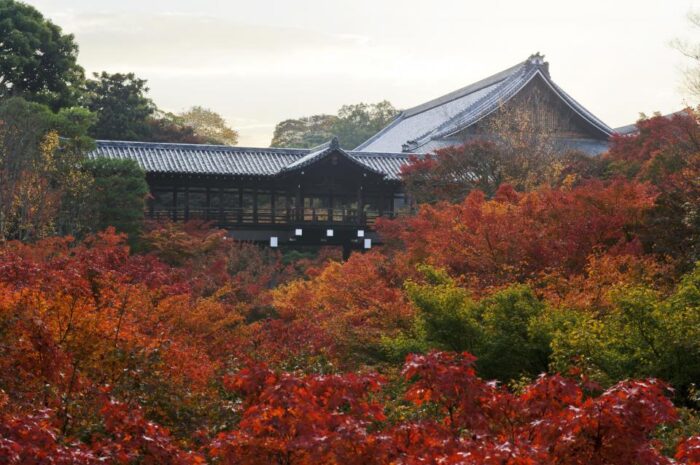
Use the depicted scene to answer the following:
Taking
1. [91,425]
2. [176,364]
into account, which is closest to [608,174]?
[176,364]

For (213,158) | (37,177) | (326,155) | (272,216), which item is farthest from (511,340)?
(213,158)

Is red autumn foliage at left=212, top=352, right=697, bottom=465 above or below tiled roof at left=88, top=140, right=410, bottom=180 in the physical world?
below

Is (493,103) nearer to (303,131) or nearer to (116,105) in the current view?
(116,105)

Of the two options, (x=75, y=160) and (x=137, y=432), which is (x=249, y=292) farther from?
(x=137, y=432)

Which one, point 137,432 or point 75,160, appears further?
point 75,160

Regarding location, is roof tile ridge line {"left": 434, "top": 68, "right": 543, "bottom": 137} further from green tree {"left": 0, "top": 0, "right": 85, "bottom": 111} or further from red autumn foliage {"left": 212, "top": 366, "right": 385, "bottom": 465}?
red autumn foliage {"left": 212, "top": 366, "right": 385, "bottom": 465}

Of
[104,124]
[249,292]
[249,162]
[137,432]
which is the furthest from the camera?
[104,124]

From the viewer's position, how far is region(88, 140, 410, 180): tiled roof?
35.0 meters

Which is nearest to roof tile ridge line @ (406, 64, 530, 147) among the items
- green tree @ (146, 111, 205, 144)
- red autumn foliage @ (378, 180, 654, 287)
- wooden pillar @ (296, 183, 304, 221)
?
wooden pillar @ (296, 183, 304, 221)

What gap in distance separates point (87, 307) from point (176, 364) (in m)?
1.33

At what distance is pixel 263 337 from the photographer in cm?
1697

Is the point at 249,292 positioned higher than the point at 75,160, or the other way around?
the point at 75,160

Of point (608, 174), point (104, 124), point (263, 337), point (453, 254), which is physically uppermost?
point (104, 124)

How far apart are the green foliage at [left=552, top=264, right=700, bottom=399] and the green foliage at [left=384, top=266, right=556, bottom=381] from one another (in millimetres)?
1329
